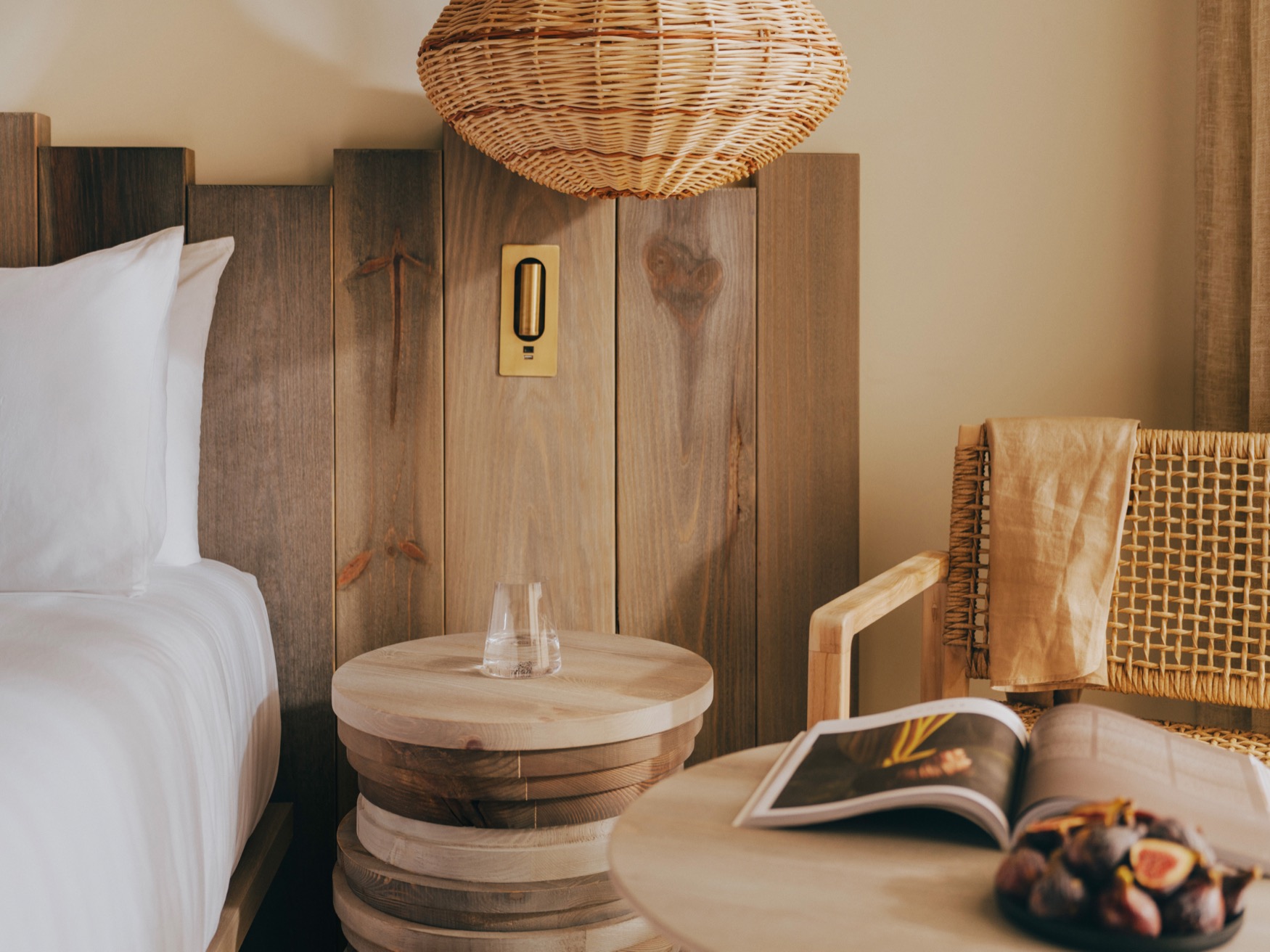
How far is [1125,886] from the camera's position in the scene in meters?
0.56

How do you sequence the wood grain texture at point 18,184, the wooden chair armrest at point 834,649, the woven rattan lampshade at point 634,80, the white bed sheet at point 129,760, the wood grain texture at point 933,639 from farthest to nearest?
the wood grain texture at point 18,184 < the wood grain texture at point 933,639 < the woven rattan lampshade at point 634,80 < the wooden chair armrest at point 834,649 < the white bed sheet at point 129,760

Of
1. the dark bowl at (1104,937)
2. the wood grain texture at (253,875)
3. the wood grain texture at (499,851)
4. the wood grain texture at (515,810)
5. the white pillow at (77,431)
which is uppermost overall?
the white pillow at (77,431)

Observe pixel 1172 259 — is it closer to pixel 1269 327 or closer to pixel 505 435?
pixel 1269 327

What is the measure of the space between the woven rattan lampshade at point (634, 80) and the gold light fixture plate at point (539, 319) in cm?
26

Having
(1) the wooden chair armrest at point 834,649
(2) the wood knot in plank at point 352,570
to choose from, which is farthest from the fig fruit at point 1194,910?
(2) the wood knot in plank at point 352,570

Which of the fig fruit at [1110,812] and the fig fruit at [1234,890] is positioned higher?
the fig fruit at [1110,812]

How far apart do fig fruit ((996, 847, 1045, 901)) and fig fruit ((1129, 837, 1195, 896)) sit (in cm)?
5

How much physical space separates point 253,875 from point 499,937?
0.52 m

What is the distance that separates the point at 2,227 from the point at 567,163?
3.25 ft

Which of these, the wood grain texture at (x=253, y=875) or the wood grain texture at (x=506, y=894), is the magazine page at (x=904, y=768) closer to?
the wood grain texture at (x=506, y=894)

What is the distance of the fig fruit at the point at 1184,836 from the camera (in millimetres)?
578

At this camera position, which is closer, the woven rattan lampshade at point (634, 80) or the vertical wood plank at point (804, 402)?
the woven rattan lampshade at point (634, 80)

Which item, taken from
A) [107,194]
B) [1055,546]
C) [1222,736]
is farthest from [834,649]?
[107,194]

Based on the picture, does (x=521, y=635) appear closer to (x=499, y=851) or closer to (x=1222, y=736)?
(x=499, y=851)
